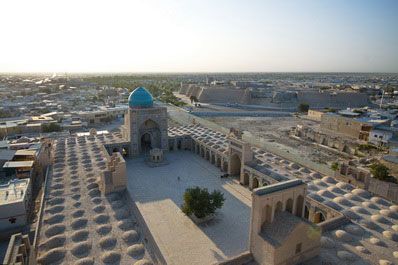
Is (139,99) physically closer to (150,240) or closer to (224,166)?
(224,166)

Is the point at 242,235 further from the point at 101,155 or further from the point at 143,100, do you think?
the point at 143,100

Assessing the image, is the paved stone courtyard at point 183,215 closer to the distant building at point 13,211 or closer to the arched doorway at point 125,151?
the arched doorway at point 125,151

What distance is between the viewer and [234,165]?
27.7 m

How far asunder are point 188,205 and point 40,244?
9.48 metres

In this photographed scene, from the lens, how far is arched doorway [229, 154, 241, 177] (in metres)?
27.4

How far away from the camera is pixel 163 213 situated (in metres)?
20.4

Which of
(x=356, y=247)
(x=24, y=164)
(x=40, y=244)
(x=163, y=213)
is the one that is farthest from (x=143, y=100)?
(x=356, y=247)

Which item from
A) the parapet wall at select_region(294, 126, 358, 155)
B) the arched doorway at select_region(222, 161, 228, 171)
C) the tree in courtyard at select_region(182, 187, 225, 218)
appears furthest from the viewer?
the parapet wall at select_region(294, 126, 358, 155)

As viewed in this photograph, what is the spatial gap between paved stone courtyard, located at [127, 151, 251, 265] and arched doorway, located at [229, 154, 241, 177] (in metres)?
1.17

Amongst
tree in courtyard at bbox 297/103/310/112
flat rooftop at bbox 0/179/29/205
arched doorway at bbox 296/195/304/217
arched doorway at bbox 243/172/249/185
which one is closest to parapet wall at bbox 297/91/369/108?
tree in courtyard at bbox 297/103/310/112

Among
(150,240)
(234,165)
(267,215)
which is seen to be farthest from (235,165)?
(267,215)

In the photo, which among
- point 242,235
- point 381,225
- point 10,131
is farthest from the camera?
point 10,131

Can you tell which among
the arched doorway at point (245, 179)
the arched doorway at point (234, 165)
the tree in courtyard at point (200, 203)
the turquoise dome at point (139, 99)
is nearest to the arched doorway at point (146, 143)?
the turquoise dome at point (139, 99)

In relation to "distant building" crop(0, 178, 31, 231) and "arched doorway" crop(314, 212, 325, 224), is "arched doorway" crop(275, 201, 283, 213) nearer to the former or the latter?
"arched doorway" crop(314, 212, 325, 224)
